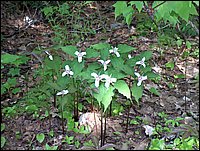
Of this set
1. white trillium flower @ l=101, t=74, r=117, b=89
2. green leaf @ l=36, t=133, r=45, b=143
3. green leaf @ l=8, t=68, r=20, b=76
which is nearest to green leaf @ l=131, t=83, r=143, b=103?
white trillium flower @ l=101, t=74, r=117, b=89

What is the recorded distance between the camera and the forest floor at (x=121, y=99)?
2.68 meters

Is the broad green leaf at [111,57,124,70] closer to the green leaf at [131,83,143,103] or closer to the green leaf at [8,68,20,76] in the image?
the green leaf at [131,83,143,103]

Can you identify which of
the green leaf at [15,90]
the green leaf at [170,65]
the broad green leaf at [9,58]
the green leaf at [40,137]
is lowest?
the green leaf at [40,137]

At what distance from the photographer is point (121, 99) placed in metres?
3.10

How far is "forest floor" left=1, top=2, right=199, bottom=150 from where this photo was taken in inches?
105

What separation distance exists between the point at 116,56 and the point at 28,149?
86cm

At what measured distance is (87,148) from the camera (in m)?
2.21

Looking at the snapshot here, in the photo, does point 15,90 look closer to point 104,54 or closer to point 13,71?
point 13,71

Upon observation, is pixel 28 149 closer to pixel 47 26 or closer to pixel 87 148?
pixel 87 148

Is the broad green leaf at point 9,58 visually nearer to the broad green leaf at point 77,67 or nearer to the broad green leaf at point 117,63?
the broad green leaf at point 77,67

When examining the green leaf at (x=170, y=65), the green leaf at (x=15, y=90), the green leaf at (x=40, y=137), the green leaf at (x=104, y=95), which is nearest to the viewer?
the green leaf at (x=104, y=95)

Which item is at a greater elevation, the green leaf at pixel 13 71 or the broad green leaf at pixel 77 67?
the green leaf at pixel 13 71

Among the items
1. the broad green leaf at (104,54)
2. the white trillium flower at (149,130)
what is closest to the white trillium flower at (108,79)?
the broad green leaf at (104,54)

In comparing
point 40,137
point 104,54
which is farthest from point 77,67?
point 40,137
